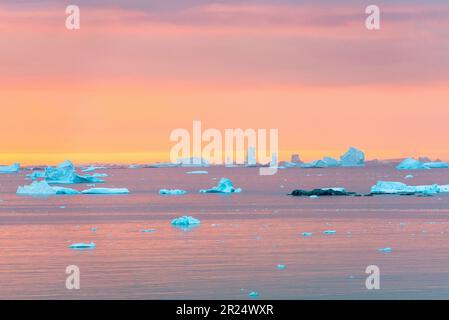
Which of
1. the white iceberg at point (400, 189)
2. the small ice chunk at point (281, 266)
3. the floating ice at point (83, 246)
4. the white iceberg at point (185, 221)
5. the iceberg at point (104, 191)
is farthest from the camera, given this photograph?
the iceberg at point (104, 191)

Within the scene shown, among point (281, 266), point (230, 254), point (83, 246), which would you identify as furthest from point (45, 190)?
point (281, 266)

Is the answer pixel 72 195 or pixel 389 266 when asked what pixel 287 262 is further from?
pixel 72 195

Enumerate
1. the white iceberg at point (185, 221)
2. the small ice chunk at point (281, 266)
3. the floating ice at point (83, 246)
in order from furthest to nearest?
the white iceberg at point (185, 221), the floating ice at point (83, 246), the small ice chunk at point (281, 266)

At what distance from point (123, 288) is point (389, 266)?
9.69 meters

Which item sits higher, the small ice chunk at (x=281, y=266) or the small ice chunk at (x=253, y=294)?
the small ice chunk at (x=281, y=266)

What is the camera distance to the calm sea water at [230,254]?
998 inches

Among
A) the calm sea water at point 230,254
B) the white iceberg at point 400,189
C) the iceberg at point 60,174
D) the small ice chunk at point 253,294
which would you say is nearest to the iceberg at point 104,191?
the iceberg at point 60,174

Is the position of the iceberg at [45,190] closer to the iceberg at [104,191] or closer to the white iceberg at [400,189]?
the iceberg at [104,191]

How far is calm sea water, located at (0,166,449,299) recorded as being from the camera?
25.4 meters

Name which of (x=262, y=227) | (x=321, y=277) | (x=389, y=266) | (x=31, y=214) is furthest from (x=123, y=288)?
(x=31, y=214)

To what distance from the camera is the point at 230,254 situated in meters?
33.8

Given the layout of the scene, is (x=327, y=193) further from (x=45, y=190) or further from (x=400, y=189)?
(x=45, y=190)

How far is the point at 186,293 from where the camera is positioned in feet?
80.2
